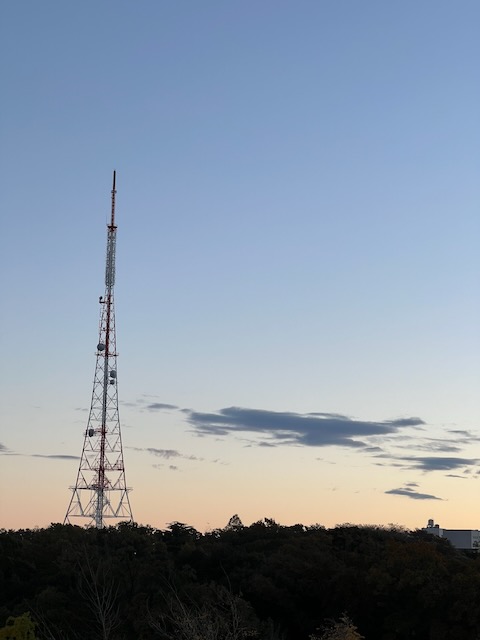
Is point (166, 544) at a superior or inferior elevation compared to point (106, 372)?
inferior

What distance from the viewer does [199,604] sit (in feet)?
132

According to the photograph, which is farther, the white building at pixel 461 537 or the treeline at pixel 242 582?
the white building at pixel 461 537

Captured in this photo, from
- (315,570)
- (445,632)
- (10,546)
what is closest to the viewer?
(445,632)

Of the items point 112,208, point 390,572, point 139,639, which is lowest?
point 139,639

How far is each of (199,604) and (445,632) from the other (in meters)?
9.80

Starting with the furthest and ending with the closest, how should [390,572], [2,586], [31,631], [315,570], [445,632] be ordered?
1. [2,586]
2. [315,570]
3. [390,572]
4. [445,632]
5. [31,631]

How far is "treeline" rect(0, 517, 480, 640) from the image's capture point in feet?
123

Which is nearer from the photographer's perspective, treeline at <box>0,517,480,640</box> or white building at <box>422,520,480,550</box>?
treeline at <box>0,517,480,640</box>

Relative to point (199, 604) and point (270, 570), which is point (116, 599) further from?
point (270, 570)

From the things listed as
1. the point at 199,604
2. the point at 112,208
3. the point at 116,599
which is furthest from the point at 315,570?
the point at 112,208

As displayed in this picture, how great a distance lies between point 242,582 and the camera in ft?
148

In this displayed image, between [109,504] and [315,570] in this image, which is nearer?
[315,570]

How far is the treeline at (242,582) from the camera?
37625 mm

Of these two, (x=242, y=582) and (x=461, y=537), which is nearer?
(x=242, y=582)
